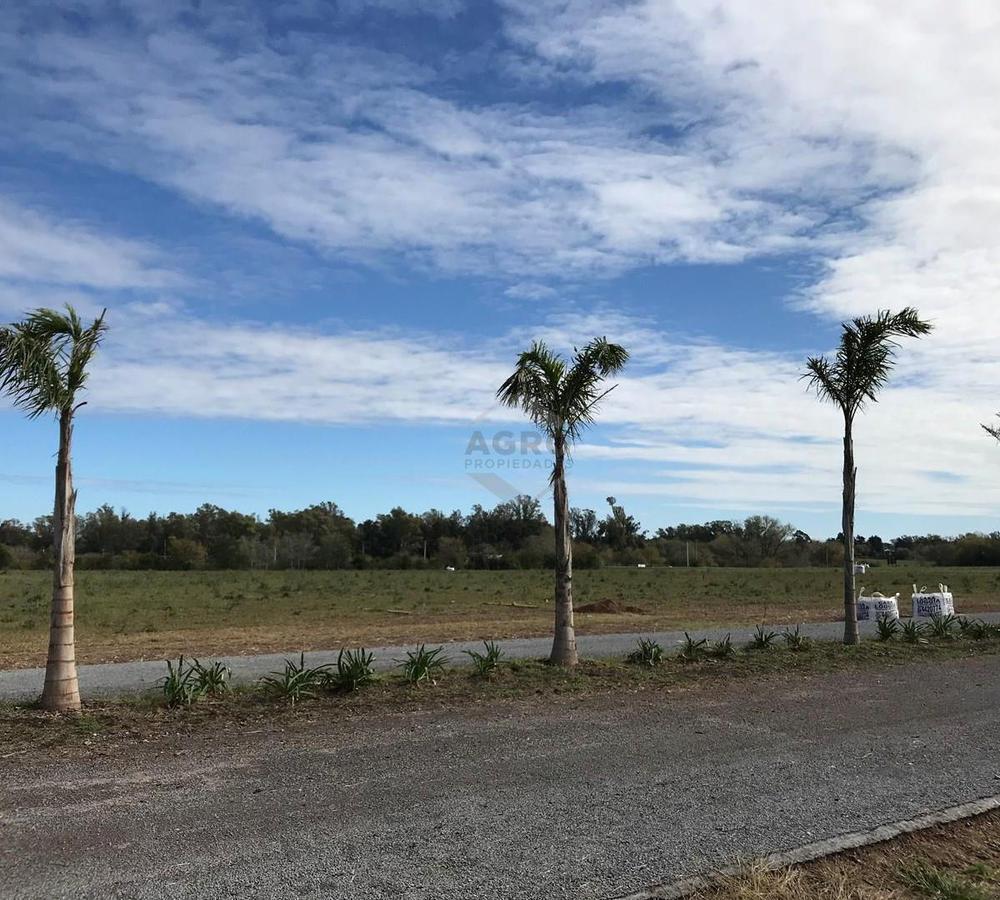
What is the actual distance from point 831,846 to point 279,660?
10.1 metres

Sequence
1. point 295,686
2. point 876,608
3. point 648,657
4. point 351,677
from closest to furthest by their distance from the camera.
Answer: point 295,686 < point 351,677 < point 648,657 < point 876,608

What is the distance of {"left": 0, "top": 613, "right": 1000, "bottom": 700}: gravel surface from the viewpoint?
1072 centimetres

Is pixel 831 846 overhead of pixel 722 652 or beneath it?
beneath

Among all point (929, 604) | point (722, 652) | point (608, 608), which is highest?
point (929, 604)

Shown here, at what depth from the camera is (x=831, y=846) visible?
15.8ft

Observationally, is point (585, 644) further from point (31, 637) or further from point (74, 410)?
point (31, 637)

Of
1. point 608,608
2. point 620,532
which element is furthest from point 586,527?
point 608,608

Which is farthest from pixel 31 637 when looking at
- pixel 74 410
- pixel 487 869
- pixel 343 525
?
pixel 343 525

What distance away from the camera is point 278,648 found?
52.9 ft

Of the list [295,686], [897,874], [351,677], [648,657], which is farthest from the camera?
[648,657]

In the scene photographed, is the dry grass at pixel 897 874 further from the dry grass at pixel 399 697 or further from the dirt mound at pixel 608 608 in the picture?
the dirt mound at pixel 608 608

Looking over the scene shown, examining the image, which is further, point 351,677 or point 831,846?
point 351,677

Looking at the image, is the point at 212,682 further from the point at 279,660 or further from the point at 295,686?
the point at 279,660

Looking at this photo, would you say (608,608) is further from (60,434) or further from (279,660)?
(60,434)
